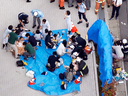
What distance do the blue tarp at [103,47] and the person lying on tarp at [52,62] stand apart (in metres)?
2.06

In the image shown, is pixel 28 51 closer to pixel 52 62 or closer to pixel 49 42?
pixel 49 42

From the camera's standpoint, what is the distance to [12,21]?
12250mm

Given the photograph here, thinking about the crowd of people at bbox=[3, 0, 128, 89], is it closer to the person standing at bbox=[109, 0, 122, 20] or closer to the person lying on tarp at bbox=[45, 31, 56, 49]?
the person lying on tarp at bbox=[45, 31, 56, 49]

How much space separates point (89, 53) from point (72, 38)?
1.16 meters

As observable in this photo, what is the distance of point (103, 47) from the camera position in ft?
34.5

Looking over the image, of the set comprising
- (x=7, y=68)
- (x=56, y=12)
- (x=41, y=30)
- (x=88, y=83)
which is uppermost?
(x=56, y=12)

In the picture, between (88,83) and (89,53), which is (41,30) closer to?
(89,53)

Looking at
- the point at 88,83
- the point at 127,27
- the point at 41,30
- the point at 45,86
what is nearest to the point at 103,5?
the point at 127,27

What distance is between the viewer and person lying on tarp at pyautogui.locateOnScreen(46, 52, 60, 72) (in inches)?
415

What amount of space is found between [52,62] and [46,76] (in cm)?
72

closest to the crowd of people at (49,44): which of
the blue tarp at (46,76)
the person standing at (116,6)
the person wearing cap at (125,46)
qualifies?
the blue tarp at (46,76)

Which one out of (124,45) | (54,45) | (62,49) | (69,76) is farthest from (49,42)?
(124,45)

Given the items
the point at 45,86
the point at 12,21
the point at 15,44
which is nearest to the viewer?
the point at 45,86

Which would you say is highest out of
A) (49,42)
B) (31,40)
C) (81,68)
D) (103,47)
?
(31,40)
